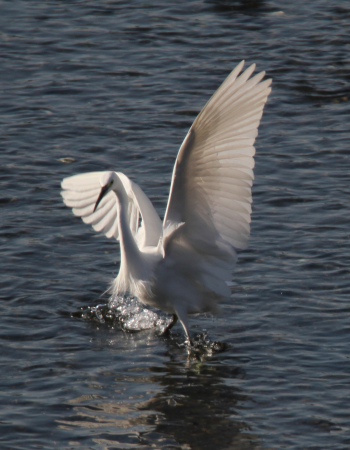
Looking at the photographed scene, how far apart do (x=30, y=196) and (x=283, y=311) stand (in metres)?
3.32

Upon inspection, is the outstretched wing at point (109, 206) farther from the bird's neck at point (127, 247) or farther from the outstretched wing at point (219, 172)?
the outstretched wing at point (219, 172)

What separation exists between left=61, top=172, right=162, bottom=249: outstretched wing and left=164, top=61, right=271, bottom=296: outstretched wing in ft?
2.21

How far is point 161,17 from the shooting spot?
44.4 ft

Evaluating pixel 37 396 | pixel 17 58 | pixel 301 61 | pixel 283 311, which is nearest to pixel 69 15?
pixel 17 58

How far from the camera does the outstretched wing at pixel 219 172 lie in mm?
5129

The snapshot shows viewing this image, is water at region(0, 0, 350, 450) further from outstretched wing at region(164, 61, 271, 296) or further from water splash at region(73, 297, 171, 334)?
outstretched wing at region(164, 61, 271, 296)

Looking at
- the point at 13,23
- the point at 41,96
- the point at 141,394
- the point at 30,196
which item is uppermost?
the point at 13,23

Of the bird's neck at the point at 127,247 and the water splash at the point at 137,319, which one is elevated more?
the bird's neck at the point at 127,247

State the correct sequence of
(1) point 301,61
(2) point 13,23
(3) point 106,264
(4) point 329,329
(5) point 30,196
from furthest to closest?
1. (2) point 13,23
2. (1) point 301,61
3. (5) point 30,196
4. (3) point 106,264
5. (4) point 329,329

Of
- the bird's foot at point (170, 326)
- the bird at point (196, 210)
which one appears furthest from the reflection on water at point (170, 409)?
the bird's foot at point (170, 326)

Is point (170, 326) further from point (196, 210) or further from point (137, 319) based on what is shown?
point (196, 210)

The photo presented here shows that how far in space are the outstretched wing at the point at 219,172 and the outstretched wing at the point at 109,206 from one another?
67 centimetres

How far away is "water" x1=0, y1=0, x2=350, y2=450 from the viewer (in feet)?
17.4

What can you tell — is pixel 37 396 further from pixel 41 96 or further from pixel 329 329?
pixel 41 96
